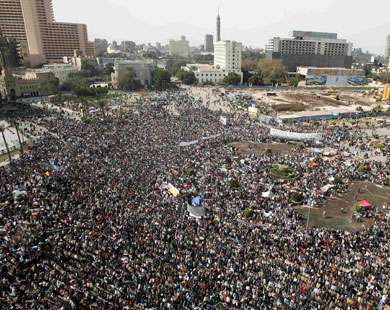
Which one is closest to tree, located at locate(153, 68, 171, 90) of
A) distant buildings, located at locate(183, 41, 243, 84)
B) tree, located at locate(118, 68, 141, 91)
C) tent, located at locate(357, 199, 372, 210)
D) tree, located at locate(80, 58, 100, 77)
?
tree, located at locate(118, 68, 141, 91)

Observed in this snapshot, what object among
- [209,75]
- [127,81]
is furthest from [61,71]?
[209,75]

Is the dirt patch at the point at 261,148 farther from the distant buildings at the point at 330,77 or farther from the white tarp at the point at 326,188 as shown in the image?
the distant buildings at the point at 330,77

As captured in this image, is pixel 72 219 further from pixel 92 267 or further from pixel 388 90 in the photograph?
pixel 388 90

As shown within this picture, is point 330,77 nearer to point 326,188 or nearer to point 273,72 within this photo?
point 273,72

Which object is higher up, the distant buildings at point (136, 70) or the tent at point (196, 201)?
the distant buildings at point (136, 70)

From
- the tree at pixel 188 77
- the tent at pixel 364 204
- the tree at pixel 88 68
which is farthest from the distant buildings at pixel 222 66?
the tent at pixel 364 204

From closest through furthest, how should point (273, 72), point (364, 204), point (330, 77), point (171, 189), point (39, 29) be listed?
point (364, 204)
point (171, 189)
point (330, 77)
point (273, 72)
point (39, 29)

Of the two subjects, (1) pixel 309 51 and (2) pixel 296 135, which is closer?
(2) pixel 296 135
